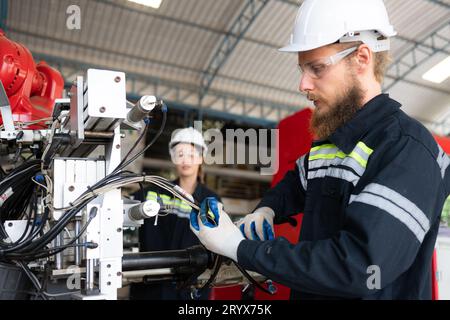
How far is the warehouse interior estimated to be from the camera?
7230 mm

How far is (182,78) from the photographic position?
8883mm

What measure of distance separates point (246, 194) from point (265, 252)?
10622mm

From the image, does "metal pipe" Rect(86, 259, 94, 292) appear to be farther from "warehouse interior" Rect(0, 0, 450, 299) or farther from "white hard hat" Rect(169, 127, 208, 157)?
"warehouse interior" Rect(0, 0, 450, 299)

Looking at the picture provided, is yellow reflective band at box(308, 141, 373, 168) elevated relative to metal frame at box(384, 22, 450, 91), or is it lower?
lower

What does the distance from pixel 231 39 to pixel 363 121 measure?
7.42 meters

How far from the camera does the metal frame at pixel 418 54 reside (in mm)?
8691

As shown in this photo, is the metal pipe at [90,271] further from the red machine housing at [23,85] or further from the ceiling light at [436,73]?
the ceiling light at [436,73]

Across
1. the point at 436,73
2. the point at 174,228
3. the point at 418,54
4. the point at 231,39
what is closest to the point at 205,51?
the point at 231,39

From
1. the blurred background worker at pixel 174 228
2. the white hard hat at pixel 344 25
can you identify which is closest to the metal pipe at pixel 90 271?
the white hard hat at pixel 344 25

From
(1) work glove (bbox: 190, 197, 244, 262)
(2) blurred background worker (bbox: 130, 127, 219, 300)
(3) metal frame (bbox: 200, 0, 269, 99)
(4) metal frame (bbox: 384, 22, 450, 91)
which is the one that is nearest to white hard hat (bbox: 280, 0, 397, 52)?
(1) work glove (bbox: 190, 197, 244, 262)

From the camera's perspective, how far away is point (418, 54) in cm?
930

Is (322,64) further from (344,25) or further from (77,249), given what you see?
(77,249)

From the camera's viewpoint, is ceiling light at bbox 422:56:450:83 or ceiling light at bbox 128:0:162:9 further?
ceiling light at bbox 422:56:450:83
